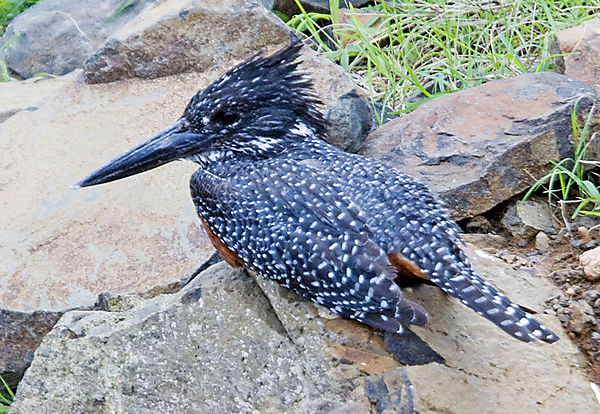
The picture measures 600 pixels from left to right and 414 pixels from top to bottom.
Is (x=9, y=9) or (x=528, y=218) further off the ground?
(x=528, y=218)

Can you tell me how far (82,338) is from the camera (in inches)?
131

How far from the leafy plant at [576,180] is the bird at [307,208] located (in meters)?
0.97

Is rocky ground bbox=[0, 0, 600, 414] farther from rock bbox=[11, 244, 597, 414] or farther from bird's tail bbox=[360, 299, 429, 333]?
bird's tail bbox=[360, 299, 429, 333]

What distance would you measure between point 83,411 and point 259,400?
695mm

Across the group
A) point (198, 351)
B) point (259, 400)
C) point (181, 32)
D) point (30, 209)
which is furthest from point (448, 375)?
point (181, 32)

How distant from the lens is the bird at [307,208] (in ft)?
9.89

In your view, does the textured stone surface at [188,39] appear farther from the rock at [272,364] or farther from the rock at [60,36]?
the rock at [272,364]

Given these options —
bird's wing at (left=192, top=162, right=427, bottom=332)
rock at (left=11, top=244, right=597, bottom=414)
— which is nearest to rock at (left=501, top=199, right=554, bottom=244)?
rock at (left=11, top=244, right=597, bottom=414)

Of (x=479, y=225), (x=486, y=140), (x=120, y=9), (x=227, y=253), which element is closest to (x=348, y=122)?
(x=486, y=140)

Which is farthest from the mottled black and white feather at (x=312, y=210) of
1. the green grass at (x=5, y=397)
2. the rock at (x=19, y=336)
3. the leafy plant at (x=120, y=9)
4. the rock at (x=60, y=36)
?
the leafy plant at (x=120, y=9)

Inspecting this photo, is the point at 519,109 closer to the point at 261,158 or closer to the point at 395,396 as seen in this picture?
the point at 261,158

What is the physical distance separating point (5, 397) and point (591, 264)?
111 inches

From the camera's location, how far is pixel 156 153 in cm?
368

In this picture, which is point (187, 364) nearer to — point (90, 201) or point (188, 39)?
point (90, 201)
